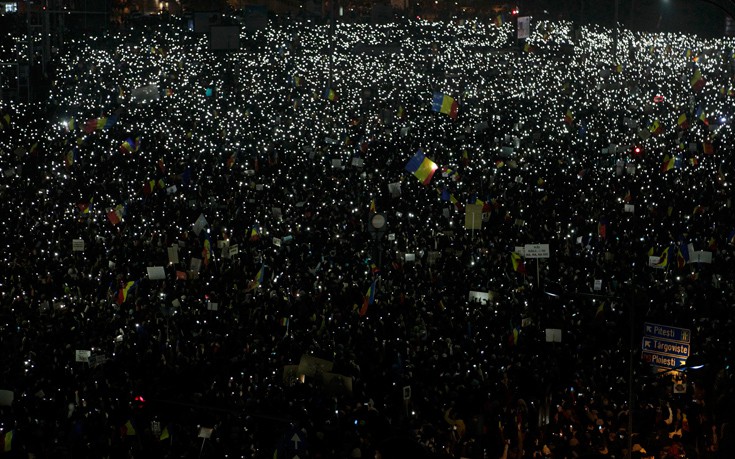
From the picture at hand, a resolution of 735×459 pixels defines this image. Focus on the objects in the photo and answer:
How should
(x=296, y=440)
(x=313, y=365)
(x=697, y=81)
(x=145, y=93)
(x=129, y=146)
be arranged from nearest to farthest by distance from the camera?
(x=296, y=440) < (x=313, y=365) < (x=129, y=146) < (x=697, y=81) < (x=145, y=93)

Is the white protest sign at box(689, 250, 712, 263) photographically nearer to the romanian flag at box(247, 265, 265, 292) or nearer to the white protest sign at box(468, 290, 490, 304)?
the white protest sign at box(468, 290, 490, 304)

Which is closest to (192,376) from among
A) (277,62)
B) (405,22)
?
(277,62)

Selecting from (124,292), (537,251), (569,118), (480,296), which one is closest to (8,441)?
(124,292)

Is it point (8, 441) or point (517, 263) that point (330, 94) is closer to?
point (517, 263)

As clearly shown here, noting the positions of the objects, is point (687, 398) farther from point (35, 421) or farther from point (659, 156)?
point (659, 156)

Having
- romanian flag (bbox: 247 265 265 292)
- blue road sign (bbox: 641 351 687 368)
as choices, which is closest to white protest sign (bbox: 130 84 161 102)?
romanian flag (bbox: 247 265 265 292)

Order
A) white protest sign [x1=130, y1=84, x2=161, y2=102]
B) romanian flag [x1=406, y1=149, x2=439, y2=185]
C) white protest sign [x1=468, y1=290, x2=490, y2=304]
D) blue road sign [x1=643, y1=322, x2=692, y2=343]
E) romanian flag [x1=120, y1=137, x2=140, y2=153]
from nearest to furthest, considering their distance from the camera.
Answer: blue road sign [x1=643, y1=322, x2=692, y2=343] → white protest sign [x1=468, y1=290, x2=490, y2=304] → romanian flag [x1=406, y1=149, x2=439, y2=185] → romanian flag [x1=120, y1=137, x2=140, y2=153] → white protest sign [x1=130, y1=84, x2=161, y2=102]
